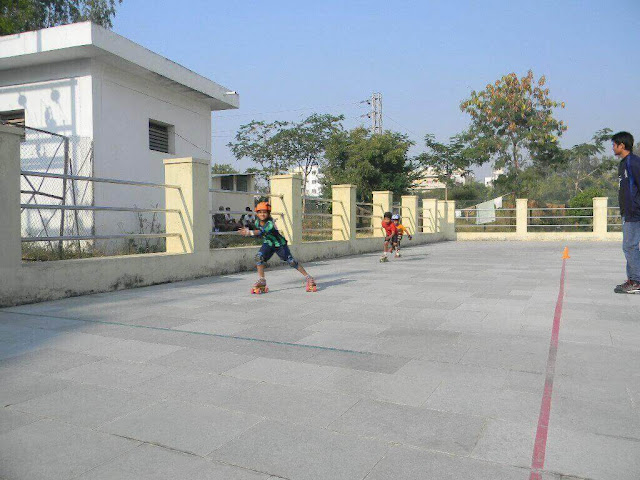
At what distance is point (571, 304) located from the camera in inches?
252

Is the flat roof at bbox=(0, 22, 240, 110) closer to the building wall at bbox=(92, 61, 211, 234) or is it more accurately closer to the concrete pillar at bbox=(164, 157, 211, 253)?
the building wall at bbox=(92, 61, 211, 234)

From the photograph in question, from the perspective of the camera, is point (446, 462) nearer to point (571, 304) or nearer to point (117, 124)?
point (571, 304)

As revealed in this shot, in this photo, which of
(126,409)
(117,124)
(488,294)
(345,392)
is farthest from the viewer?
Answer: (117,124)

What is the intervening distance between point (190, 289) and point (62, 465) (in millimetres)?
5616

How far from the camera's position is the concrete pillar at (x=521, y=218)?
2750 centimetres

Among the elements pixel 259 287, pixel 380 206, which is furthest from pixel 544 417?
pixel 380 206

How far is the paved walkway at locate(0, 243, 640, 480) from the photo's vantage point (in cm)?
241

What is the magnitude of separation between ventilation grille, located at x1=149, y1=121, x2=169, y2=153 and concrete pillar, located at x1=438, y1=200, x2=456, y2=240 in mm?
15904

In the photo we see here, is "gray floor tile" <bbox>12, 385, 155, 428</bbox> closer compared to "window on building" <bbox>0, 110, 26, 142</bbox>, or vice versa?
"gray floor tile" <bbox>12, 385, 155, 428</bbox>

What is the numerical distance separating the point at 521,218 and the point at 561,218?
2.02 metres

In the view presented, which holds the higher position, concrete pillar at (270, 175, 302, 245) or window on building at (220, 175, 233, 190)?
window on building at (220, 175, 233, 190)

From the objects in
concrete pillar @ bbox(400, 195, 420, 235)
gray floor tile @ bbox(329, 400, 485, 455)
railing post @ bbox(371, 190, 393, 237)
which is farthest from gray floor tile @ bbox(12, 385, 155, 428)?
concrete pillar @ bbox(400, 195, 420, 235)

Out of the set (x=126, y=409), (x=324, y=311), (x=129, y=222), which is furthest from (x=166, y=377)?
(x=129, y=222)

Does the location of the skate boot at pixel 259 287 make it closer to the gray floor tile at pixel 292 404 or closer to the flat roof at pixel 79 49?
the gray floor tile at pixel 292 404
